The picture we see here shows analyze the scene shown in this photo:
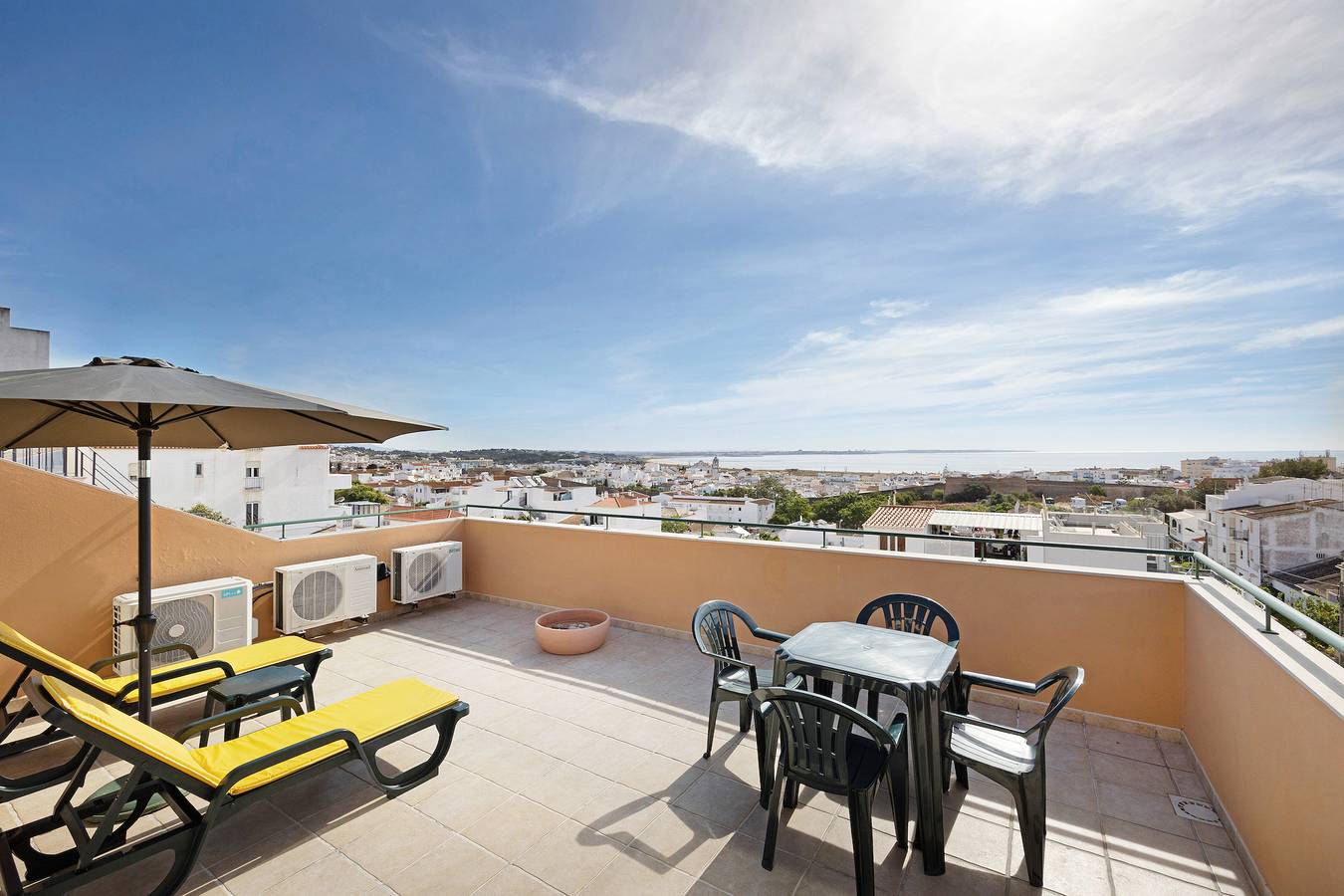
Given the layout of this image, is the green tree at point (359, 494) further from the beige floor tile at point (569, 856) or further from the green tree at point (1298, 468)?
the green tree at point (1298, 468)

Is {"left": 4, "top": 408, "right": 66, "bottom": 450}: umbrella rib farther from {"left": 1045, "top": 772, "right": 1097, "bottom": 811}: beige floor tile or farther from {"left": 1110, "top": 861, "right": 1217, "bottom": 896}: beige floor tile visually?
{"left": 1045, "top": 772, "right": 1097, "bottom": 811}: beige floor tile

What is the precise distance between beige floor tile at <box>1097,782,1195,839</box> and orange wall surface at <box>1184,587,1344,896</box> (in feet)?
0.64

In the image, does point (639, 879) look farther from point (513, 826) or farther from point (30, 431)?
point (30, 431)

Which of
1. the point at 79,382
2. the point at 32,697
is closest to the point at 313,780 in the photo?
the point at 32,697

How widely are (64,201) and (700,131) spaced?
8511 mm

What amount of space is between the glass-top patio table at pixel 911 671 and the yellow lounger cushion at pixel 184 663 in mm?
2835

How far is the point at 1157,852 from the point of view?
2082 mm

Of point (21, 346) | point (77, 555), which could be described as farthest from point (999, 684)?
point (21, 346)

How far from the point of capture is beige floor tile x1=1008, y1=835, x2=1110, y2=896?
190cm

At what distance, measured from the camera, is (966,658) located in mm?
3531

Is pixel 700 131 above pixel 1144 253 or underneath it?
above

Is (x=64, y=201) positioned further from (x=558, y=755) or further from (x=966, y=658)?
(x=966, y=658)

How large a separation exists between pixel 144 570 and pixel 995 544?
4.67 m

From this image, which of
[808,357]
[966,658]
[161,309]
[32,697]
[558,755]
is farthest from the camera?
[808,357]
